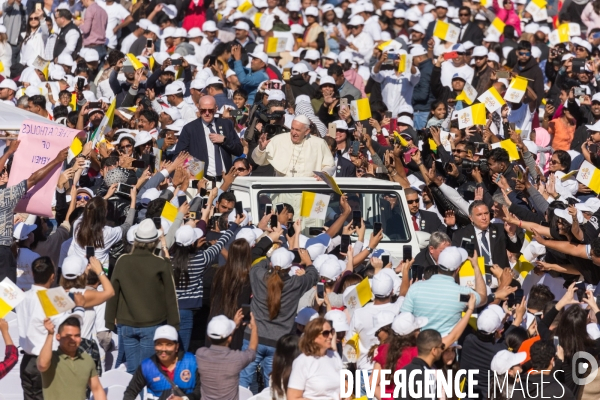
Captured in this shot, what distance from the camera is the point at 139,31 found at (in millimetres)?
22469

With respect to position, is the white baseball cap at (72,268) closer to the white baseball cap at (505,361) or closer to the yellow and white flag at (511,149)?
the white baseball cap at (505,361)

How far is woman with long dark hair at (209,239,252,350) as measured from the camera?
444 inches

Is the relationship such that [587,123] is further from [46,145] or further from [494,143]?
[46,145]

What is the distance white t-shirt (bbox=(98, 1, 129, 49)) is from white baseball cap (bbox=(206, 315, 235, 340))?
45.0 feet

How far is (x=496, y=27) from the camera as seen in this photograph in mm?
22953

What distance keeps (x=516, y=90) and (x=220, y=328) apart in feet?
28.4

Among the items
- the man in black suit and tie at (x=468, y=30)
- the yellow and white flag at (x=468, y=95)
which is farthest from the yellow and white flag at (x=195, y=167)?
the man in black suit and tie at (x=468, y=30)

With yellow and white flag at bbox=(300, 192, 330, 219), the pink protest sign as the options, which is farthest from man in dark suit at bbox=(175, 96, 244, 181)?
yellow and white flag at bbox=(300, 192, 330, 219)

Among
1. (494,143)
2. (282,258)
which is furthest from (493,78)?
(282,258)

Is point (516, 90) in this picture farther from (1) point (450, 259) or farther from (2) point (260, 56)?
(1) point (450, 259)

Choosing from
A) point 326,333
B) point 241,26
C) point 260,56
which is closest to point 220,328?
point 326,333

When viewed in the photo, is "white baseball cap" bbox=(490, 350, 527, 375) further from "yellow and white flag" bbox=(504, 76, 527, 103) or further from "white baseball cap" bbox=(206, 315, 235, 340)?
"yellow and white flag" bbox=(504, 76, 527, 103)

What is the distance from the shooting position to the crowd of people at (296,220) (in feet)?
32.7

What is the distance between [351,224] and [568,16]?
14.0m
